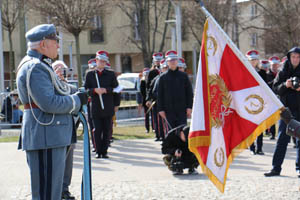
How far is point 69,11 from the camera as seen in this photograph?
17109 millimetres

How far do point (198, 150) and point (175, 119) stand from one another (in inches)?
144

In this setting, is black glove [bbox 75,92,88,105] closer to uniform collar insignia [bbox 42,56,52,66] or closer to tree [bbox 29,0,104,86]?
uniform collar insignia [bbox 42,56,52,66]

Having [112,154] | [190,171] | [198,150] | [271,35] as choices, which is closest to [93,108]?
[112,154]

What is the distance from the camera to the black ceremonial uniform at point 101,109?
994 centimetres

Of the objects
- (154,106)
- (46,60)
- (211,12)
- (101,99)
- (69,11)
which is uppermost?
(211,12)

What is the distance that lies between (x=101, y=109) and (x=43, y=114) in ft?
17.5

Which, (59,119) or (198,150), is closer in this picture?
(59,119)

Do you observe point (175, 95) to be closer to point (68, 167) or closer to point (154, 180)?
point (154, 180)

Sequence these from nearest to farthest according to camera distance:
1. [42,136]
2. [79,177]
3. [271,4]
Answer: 1. [42,136]
2. [79,177]
3. [271,4]

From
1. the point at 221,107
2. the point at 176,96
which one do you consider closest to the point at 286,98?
the point at 176,96

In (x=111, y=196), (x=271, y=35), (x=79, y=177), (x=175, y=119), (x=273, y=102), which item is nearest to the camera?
(x=273, y=102)

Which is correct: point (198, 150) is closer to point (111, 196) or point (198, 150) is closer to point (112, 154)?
point (111, 196)

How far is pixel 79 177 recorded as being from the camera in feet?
26.9

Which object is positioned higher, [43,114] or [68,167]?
[43,114]
